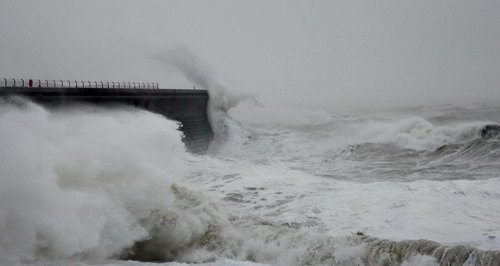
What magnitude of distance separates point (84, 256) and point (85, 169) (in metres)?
1.94

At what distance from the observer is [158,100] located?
20.6m

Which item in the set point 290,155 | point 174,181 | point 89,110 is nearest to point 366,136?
point 290,155

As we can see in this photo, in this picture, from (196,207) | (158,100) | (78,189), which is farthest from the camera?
(158,100)

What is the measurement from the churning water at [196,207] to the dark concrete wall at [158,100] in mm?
1360

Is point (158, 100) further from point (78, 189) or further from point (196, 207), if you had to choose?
point (78, 189)

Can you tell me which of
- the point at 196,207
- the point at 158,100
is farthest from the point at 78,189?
the point at 158,100

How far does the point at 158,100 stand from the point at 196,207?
11.6 m

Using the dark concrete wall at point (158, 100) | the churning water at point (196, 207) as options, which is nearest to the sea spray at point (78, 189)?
the churning water at point (196, 207)

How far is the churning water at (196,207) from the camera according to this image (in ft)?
24.3

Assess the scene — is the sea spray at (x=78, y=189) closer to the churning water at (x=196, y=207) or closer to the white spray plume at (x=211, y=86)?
the churning water at (x=196, y=207)

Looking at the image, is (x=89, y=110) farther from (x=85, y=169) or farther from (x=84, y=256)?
(x=84, y=256)

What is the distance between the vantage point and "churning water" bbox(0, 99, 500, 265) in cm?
740

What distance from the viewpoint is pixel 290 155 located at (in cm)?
1994

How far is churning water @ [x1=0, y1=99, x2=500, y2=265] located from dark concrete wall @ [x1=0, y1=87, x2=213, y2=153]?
136 cm
